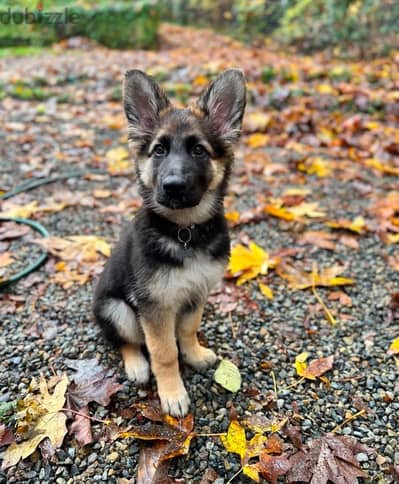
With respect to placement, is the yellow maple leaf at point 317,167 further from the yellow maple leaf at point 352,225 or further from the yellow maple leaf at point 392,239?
the yellow maple leaf at point 392,239

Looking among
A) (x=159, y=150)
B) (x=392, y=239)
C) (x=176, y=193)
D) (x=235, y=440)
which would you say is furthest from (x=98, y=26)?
(x=235, y=440)

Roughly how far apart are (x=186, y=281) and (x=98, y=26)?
13.3 metres

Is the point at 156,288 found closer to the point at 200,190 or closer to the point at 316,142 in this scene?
the point at 200,190

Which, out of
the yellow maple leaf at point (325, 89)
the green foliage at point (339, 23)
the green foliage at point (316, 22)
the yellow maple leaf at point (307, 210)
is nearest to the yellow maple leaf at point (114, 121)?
the yellow maple leaf at point (325, 89)

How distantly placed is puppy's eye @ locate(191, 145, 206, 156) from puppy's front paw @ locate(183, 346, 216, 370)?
1457mm

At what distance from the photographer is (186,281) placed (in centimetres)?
280

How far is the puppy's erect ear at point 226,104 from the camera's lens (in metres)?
2.96

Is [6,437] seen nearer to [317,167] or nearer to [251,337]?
[251,337]

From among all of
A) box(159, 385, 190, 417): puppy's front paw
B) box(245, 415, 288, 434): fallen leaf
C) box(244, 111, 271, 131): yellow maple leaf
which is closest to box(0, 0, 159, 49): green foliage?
box(244, 111, 271, 131): yellow maple leaf

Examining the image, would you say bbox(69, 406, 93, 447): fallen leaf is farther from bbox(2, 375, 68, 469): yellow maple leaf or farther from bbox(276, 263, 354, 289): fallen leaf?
bbox(276, 263, 354, 289): fallen leaf

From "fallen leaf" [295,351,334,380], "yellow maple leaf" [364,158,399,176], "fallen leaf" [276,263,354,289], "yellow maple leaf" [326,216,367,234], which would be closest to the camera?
"fallen leaf" [295,351,334,380]

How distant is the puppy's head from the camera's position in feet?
9.44

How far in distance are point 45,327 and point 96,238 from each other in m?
1.38

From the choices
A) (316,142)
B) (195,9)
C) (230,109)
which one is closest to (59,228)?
(230,109)
